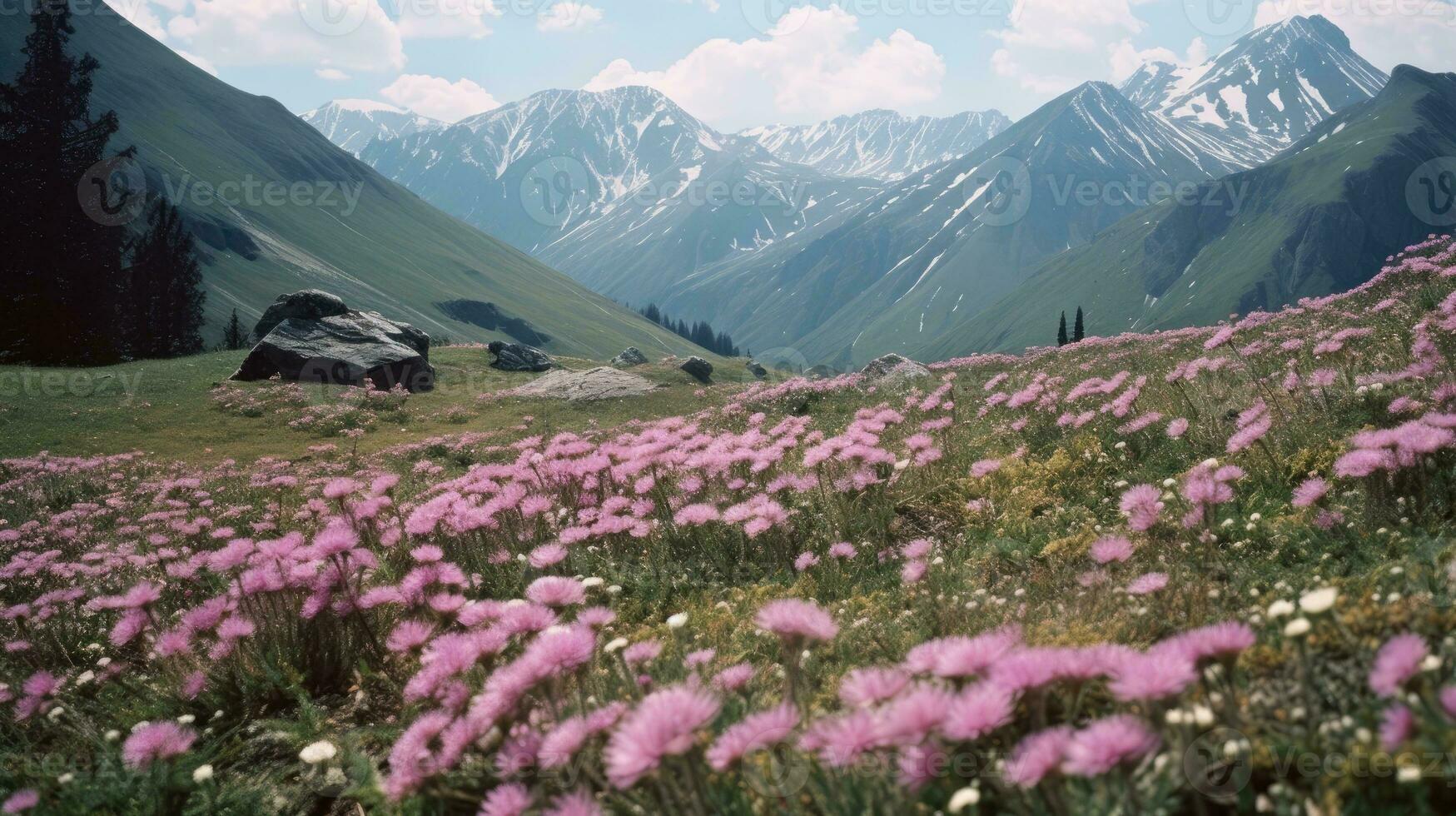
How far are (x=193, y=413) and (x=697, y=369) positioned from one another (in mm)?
21952

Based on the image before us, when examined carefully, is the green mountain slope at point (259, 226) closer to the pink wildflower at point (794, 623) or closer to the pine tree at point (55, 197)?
the pine tree at point (55, 197)

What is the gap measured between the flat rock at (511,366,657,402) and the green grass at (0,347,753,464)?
1.86 ft

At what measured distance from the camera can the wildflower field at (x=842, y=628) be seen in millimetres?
1754

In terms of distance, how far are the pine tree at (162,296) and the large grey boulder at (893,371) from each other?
50917 millimetres

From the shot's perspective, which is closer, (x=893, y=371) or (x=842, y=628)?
(x=842, y=628)

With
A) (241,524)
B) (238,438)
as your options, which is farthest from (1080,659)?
(238,438)

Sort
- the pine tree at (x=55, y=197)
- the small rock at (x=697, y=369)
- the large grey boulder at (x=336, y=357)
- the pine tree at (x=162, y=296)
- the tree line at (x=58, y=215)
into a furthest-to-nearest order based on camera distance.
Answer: the pine tree at (x=162, y=296), the pine tree at (x=55, y=197), the tree line at (x=58, y=215), the small rock at (x=697, y=369), the large grey boulder at (x=336, y=357)

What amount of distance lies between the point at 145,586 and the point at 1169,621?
5270 mm

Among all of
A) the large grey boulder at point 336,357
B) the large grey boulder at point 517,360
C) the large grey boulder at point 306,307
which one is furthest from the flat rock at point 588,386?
the large grey boulder at point 306,307

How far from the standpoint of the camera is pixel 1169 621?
2809 millimetres

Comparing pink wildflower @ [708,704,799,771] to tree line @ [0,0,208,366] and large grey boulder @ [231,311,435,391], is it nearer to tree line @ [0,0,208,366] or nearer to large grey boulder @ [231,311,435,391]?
large grey boulder @ [231,311,435,391]

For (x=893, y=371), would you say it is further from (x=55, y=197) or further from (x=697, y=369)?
(x=55, y=197)

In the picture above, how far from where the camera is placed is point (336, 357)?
32.7m

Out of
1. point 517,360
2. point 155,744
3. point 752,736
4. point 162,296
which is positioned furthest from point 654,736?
point 162,296
